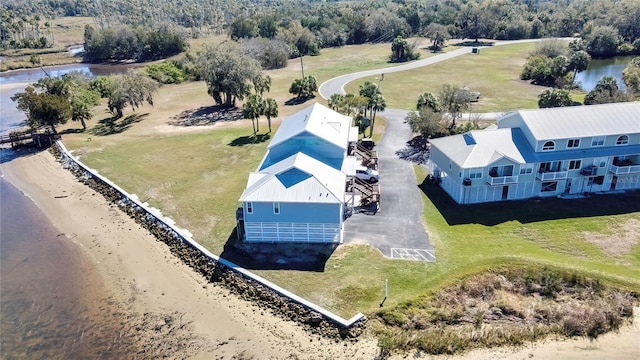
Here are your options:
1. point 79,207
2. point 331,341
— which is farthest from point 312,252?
point 79,207

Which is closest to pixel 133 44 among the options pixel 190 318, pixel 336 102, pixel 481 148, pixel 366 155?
pixel 336 102

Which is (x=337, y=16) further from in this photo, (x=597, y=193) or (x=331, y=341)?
(x=331, y=341)

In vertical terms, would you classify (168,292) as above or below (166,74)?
below

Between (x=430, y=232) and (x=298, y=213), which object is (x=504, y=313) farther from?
(x=298, y=213)

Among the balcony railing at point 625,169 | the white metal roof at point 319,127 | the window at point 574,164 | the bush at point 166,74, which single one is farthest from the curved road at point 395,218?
the bush at point 166,74

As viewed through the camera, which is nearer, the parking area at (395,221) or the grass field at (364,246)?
the grass field at (364,246)

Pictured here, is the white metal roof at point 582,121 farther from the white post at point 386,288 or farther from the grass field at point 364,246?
the white post at point 386,288
